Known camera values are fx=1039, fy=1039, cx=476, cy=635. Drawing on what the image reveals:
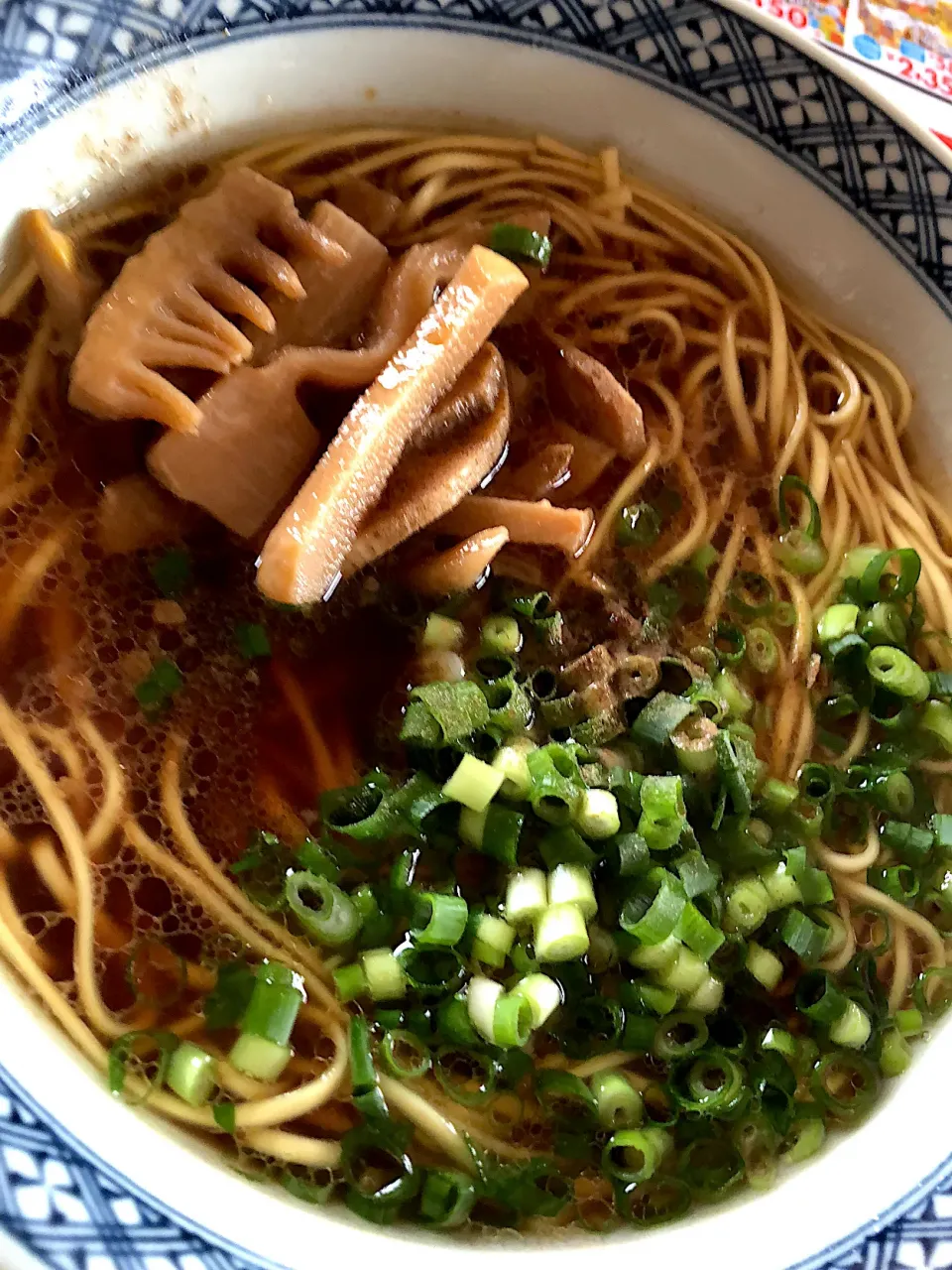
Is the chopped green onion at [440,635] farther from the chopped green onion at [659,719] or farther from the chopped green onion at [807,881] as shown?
the chopped green onion at [807,881]

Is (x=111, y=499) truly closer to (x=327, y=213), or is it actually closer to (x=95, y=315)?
(x=95, y=315)

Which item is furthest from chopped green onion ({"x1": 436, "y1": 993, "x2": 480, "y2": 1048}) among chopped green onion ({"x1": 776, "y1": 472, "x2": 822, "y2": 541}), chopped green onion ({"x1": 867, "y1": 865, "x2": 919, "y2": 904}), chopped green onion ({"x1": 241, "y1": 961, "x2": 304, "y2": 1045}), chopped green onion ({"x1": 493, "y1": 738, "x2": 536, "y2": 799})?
chopped green onion ({"x1": 776, "y1": 472, "x2": 822, "y2": 541})

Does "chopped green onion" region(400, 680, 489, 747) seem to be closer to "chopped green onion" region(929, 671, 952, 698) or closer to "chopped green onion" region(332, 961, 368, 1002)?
"chopped green onion" region(332, 961, 368, 1002)

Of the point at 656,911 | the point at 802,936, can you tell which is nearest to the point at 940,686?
the point at 802,936

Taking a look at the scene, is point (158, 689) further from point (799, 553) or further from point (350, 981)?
point (799, 553)

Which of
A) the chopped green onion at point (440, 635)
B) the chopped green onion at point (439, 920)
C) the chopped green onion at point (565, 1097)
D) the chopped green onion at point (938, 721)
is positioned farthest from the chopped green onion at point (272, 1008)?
the chopped green onion at point (938, 721)

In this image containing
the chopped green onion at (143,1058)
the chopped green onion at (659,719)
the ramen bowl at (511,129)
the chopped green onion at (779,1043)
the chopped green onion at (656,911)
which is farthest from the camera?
the chopped green onion at (659,719)

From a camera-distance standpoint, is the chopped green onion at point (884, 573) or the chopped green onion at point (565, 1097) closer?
the chopped green onion at point (565, 1097)
